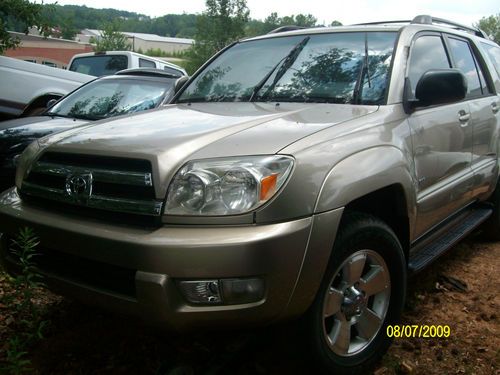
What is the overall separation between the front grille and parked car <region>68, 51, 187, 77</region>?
27.4 feet

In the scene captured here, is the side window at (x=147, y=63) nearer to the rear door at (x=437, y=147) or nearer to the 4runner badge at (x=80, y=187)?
the rear door at (x=437, y=147)

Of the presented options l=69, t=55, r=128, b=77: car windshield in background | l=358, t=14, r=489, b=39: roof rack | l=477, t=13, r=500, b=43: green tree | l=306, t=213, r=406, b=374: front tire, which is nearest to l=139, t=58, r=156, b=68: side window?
l=69, t=55, r=128, b=77: car windshield in background

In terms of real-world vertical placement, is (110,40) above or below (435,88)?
below

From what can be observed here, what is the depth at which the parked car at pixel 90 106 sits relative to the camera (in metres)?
4.54

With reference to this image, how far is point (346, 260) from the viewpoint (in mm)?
2311

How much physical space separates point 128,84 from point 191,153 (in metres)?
4.05

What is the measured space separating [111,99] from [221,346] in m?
3.91

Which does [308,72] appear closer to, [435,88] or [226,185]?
[435,88]

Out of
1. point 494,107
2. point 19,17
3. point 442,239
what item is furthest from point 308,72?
point 19,17

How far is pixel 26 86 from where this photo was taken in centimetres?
747

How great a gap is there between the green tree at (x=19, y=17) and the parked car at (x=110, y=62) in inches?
154

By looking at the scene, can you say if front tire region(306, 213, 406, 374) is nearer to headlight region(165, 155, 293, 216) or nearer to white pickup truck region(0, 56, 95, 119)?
headlight region(165, 155, 293, 216)

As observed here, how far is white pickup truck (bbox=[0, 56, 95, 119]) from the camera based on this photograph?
727 cm
